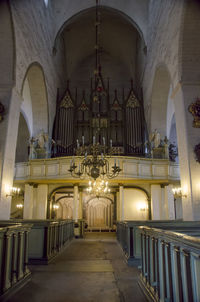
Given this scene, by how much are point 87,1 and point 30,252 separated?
627 inches

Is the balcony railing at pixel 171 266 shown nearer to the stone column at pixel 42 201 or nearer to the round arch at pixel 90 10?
the stone column at pixel 42 201

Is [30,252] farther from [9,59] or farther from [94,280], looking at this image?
[9,59]

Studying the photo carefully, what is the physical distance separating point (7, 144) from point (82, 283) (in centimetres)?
543

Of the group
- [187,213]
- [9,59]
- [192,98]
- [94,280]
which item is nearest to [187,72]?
[192,98]

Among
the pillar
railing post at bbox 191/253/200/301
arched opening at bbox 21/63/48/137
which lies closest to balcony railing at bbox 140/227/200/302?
railing post at bbox 191/253/200/301

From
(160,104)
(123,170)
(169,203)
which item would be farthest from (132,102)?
(169,203)

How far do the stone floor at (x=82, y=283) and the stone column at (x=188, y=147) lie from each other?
289cm

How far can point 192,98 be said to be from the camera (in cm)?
783

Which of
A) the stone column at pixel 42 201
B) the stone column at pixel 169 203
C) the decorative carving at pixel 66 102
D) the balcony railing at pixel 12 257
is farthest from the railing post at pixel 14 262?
the decorative carving at pixel 66 102

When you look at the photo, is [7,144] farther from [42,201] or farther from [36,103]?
[36,103]

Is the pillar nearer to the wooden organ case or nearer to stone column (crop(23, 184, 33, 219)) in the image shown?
the wooden organ case

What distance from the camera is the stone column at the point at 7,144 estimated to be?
7.29 m

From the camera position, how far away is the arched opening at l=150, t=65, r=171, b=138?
41.4 feet

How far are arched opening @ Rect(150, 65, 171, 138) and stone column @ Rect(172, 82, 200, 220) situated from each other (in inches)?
180
